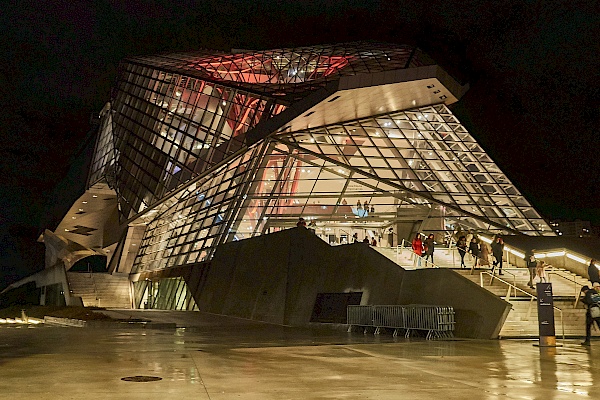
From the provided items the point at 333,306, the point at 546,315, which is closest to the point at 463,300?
the point at 546,315

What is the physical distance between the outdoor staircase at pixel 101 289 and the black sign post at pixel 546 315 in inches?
1280

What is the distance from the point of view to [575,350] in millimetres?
15141

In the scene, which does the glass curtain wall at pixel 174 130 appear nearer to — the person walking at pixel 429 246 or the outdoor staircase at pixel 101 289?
the outdoor staircase at pixel 101 289

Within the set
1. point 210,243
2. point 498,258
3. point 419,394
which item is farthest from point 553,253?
point 419,394

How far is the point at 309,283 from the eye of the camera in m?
26.5

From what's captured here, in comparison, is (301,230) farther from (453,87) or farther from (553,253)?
(453,87)

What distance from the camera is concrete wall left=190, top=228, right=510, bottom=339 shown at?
63.2ft

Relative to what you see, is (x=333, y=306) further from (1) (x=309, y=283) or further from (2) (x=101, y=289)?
(2) (x=101, y=289)

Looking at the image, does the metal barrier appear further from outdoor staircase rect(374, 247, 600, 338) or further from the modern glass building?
the modern glass building

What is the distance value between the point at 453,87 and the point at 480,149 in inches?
156

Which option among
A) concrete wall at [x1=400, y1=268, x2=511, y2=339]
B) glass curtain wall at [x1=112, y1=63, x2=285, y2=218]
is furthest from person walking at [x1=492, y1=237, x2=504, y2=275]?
glass curtain wall at [x1=112, y1=63, x2=285, y2=218]

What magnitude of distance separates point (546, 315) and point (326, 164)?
17785mm

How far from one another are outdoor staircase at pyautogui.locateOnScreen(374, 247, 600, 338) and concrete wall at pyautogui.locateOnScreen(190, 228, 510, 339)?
3.77 feet

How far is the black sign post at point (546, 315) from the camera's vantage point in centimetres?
1587
